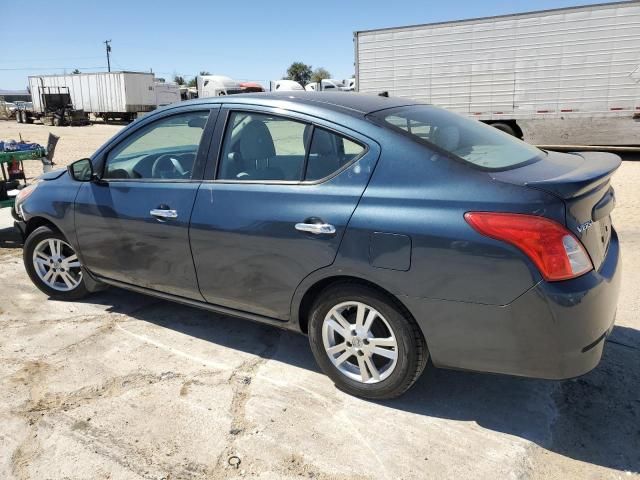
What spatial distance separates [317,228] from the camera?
9.14 ft

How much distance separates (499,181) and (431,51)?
13.6 metres

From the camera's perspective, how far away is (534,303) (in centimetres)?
232

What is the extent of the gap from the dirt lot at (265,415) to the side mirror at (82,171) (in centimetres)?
118

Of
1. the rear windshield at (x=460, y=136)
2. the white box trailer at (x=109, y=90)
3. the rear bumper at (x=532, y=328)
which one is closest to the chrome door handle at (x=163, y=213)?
the rear windshield at (x=460, y=136)

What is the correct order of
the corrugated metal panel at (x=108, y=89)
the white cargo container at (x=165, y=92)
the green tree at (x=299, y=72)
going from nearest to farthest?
the corrugated metal panel at (x=108, y=89) < the white cargo container at (x=165, y=92) < the green tree at (x=299, y=72)

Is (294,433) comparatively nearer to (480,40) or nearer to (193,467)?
(193,467)

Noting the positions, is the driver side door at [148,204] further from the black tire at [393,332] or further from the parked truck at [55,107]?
the parked truck at [55,107]

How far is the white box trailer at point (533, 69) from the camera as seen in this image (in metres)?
12.6

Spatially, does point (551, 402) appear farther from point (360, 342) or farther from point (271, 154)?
point (271, 154)

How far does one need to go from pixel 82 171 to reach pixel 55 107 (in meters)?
37.6

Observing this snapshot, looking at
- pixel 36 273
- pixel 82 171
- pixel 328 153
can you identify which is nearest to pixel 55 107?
pixel 36 273

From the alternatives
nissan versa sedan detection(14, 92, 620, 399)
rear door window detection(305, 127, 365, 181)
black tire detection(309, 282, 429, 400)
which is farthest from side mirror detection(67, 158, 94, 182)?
black tire detection(309, 282, 429, 400)

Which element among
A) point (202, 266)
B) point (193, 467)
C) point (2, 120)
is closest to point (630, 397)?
point (193, 467)

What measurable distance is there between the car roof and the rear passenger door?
0.30 ft
